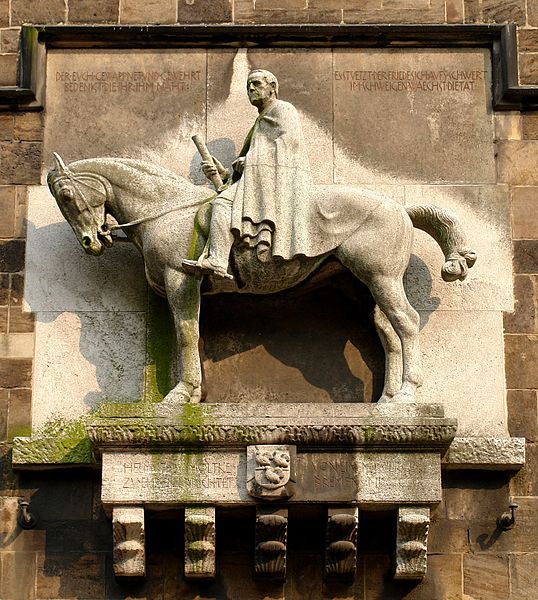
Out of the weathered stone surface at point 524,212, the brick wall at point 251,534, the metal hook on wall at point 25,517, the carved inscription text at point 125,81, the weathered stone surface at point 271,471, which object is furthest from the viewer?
the carved inscription text at point 125,81

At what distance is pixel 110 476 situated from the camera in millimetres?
12742

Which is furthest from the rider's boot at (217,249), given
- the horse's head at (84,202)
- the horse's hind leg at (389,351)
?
the horse's hind leg at (389,351)

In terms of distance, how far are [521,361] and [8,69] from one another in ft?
16.0

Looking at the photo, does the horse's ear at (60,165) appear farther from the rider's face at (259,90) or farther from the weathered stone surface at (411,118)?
the weathered stone surface at (411,118)

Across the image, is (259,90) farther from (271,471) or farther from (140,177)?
(271,471)

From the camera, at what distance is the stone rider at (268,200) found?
13258mm

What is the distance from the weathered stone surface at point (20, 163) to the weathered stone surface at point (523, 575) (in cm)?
487

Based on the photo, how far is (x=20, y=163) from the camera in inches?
563

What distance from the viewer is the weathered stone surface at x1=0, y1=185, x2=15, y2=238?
46.4 ft

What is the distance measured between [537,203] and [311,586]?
3.63m

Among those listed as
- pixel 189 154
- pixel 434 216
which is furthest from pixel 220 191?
pixel 434 216

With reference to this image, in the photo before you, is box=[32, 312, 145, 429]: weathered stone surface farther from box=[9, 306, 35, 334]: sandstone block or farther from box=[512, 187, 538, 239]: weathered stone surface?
box=[512, 187, 538, 239]: weathered stone surface

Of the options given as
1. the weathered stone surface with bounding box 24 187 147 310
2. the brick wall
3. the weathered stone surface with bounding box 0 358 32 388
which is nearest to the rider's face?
the weathered stone surface with bounding box 24 187 147 310

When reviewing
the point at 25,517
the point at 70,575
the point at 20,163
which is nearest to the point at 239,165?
the point at 20,163
